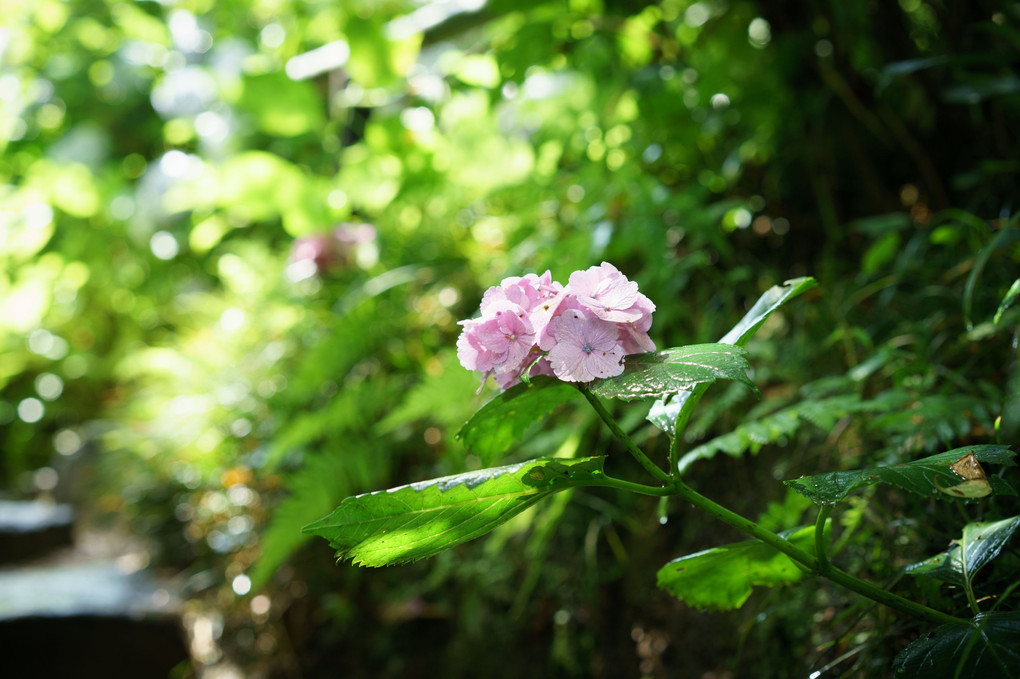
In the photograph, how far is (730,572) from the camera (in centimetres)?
73

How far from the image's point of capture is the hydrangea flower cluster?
587 millimetres

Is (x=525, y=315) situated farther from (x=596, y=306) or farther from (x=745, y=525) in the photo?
(x=745, y=525)

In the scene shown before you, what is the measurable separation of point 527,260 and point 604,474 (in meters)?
0.95

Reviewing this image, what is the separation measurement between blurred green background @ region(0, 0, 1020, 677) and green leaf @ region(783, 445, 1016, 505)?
27 cm

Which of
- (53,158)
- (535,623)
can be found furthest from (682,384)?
(53,158)

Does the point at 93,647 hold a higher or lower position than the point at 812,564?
lower

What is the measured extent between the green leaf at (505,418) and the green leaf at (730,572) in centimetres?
22

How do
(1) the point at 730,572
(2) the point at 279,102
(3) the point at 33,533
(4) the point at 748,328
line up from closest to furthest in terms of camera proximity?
(4) the point at 748,328 → (1) the point at 730,572 → (2) the point at 279,102 → (3) the point at 33,533

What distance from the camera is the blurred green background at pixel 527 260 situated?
43.6 inches

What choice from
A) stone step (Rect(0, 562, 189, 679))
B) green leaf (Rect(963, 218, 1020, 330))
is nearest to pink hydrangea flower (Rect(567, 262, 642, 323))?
green leaf (Rect(963, 218, 1020, 330))

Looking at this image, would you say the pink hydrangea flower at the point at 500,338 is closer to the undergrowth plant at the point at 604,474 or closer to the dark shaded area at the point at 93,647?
the undergrowth plant at the point at 604,474

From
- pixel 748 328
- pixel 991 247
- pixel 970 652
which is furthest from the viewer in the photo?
pixel 991 247

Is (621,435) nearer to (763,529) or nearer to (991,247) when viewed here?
(763,529)

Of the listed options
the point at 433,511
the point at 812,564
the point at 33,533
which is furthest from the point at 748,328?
the point at 33,533
